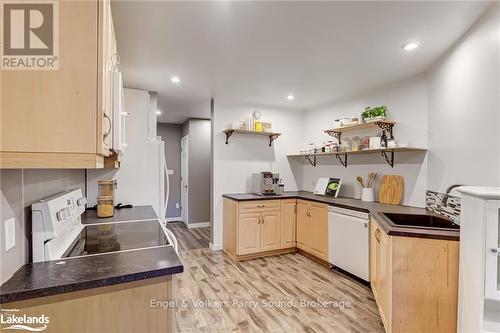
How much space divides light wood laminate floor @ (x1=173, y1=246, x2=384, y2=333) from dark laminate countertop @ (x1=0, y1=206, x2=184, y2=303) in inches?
47.9

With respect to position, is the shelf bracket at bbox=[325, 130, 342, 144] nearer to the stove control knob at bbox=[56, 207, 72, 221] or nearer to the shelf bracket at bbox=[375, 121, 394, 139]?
the shelf bracket at bbox=[375, 121, 394, 139]

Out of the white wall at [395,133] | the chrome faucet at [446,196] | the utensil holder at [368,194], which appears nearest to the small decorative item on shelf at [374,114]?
the white wall at [395,133]

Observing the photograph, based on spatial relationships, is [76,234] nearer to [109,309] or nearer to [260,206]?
[109,309]

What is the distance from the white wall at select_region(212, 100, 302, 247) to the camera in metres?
4.09

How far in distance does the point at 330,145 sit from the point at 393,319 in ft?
8.31

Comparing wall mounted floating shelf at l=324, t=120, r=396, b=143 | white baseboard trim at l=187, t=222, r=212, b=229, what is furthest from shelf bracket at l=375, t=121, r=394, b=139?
white baseboard trim at l=187, t=222, r=212, b=229

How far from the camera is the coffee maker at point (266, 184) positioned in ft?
13.2

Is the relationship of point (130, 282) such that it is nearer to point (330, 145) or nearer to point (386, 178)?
point (386, 178)

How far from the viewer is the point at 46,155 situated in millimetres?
918

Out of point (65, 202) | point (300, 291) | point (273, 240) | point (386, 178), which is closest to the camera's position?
point (65, 202)

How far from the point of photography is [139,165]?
10.3ft

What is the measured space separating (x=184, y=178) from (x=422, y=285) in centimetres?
495

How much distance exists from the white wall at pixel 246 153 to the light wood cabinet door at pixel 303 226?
815 millimetres

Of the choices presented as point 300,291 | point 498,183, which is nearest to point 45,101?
point 498,183
